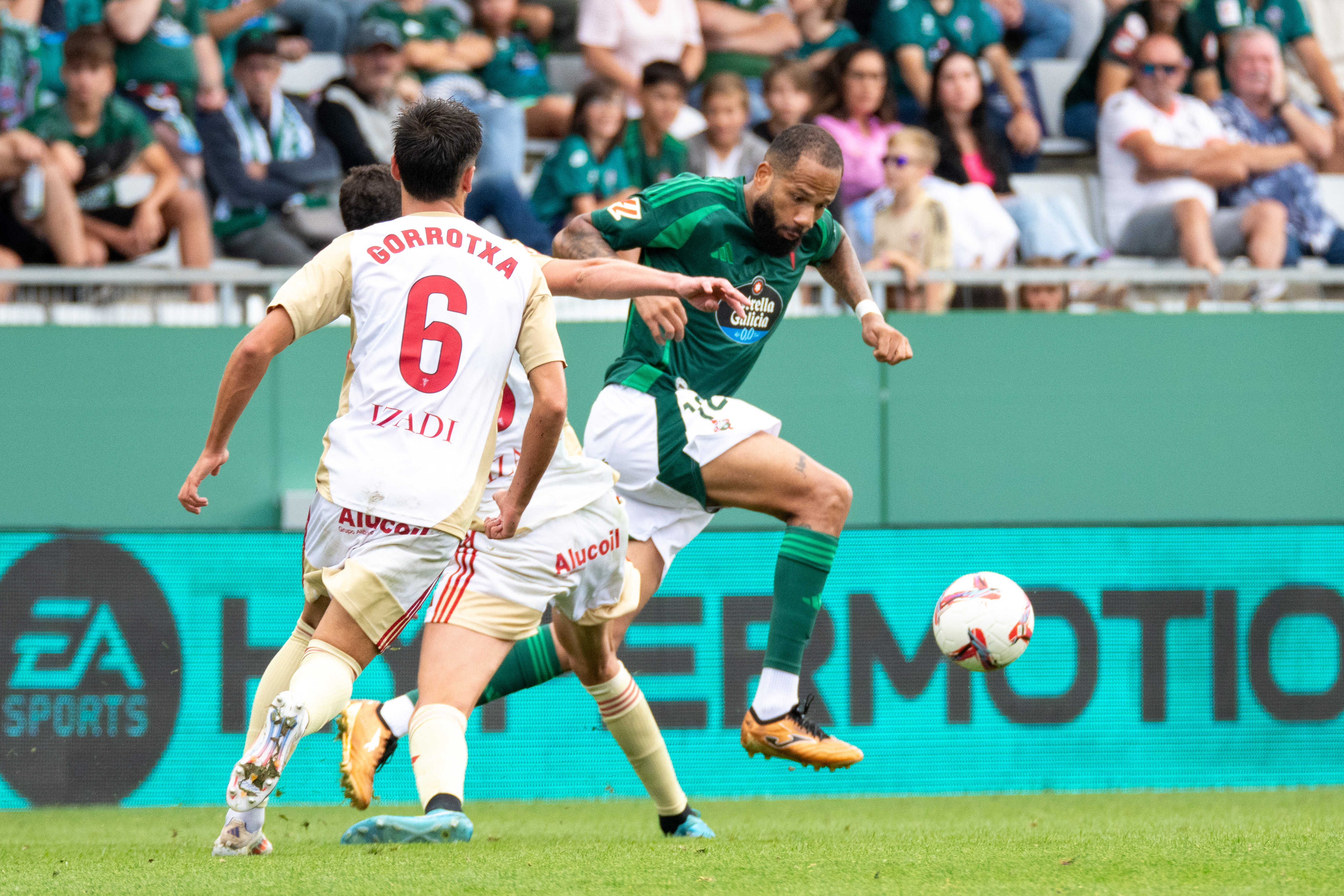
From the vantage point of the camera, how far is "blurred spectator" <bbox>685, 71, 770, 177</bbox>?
927 cm

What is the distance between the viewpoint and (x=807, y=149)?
479cm

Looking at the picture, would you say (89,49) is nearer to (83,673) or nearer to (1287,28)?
(83,673)

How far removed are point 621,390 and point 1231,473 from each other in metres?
5.27

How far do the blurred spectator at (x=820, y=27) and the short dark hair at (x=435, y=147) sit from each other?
6.37m

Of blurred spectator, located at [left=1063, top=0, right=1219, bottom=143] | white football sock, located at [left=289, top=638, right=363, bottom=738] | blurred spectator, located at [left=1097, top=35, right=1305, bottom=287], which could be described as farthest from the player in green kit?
blurred spectator, located at [left=1063, top=0, right=1219, bottom=143]

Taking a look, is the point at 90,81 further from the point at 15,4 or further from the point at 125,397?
the point at 125,397

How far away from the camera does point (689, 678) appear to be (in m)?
7.08

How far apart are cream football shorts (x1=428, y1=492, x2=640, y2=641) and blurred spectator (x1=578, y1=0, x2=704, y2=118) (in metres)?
5.89

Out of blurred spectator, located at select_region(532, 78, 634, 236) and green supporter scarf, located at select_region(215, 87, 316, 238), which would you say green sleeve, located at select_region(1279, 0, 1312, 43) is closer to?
blurred spectator, located at select_region(532, 78, 634, 236)

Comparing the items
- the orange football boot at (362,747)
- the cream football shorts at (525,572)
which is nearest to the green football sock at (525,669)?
the orange football boot at (362,747)

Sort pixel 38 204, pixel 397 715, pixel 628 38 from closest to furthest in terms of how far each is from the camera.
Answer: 1. pixel 397 715
2. pixel 38 204
3. pixel 628 38

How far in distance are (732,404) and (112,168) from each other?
515cm

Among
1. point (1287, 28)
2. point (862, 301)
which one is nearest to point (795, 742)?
point (862, 301)

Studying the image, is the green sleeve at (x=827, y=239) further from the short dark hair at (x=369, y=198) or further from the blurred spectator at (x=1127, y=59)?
the blurred spectator at (x=1127, y=59)
